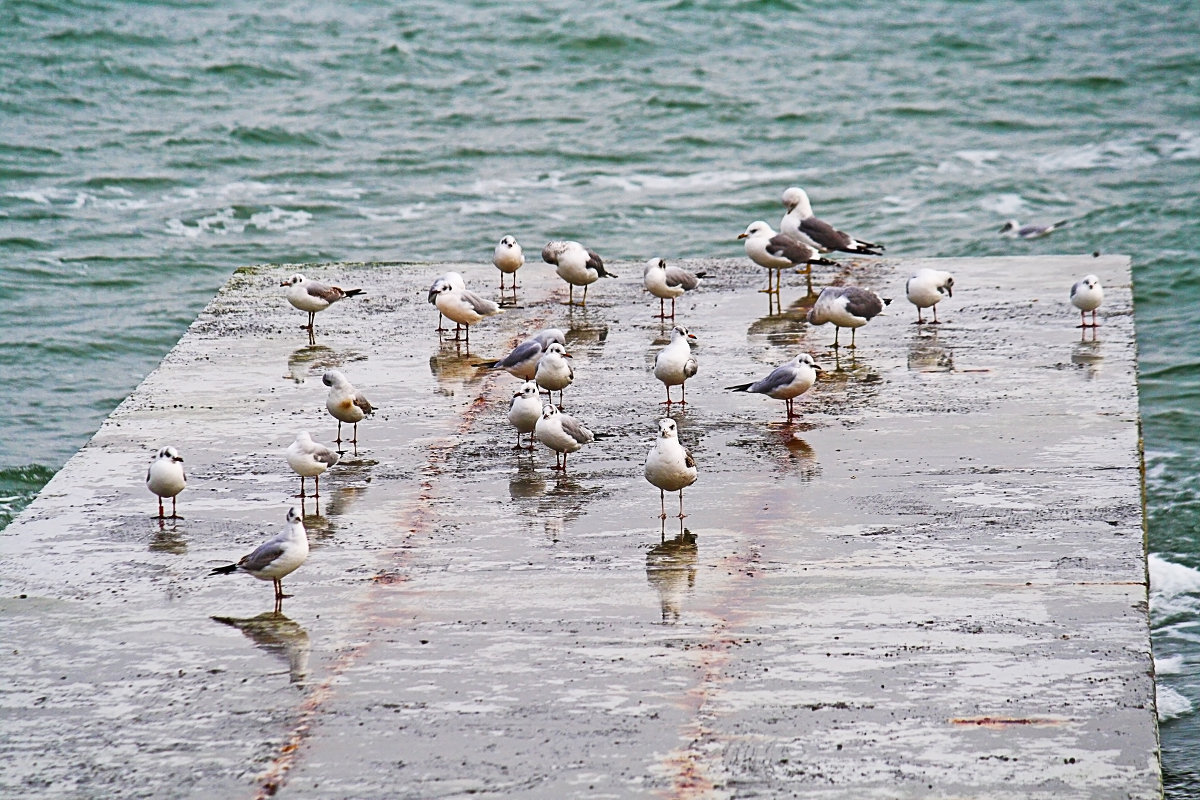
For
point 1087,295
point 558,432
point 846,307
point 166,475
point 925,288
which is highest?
point 925,288

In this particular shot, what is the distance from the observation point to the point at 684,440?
11.0 meters

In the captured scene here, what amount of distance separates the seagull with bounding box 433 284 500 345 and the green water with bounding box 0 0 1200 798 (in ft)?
14.3

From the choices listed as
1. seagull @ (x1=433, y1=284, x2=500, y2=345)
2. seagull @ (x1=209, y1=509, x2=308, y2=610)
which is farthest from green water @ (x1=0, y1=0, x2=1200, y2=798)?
seagull @ (x1=209, y1=509, x2=308, y2=610)

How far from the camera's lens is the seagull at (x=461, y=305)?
13.4m

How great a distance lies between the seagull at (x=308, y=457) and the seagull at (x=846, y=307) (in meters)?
4.71

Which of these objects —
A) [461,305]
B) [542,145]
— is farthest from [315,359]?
[542,145]

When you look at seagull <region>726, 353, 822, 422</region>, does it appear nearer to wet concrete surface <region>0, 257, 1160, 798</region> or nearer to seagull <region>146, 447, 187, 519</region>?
wet concrete surface <region>0, 257, 1160, 798</region>

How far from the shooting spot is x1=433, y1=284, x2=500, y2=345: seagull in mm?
13398

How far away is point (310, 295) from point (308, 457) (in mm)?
4412

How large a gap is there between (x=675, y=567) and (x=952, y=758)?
236 cm

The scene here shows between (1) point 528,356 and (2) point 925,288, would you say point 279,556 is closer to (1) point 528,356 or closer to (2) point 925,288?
(1) point 528,356

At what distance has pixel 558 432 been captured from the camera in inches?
398

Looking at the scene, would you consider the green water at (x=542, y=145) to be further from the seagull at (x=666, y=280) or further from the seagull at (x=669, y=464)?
the seagull at (x=669, y=464)

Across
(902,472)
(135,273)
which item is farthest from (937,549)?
(135,273)
